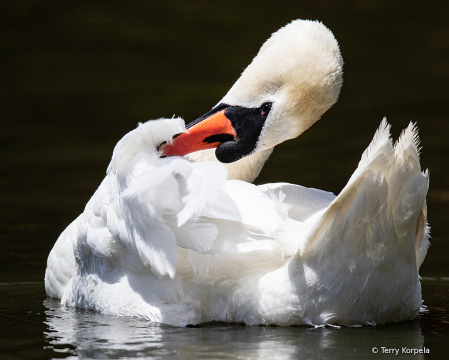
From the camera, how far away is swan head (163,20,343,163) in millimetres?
4469

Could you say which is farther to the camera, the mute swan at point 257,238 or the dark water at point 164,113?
the dark water at point 164,113

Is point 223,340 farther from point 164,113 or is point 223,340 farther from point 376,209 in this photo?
point 164,113

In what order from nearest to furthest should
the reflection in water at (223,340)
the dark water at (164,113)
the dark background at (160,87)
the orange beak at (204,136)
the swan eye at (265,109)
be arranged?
the reflection in water at (223,340)
the dark water at (164,113)
the orange beak at (204,136)
the swan eye at (265,109)
the dark background at (160,87)

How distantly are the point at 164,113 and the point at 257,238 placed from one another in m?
6.99

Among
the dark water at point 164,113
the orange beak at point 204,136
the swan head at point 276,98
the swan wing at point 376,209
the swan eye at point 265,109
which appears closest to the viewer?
the swan wing at point 376,209

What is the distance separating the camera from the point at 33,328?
13.1 ft

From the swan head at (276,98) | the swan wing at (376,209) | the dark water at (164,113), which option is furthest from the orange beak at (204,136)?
the swan wing at (376,209)

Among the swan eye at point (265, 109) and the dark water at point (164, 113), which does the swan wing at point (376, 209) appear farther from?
the swan eye at point (265, 109)

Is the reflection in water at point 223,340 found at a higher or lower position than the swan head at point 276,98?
lower

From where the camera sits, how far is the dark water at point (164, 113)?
370 cm

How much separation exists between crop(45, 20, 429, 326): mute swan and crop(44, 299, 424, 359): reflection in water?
2.9 inches

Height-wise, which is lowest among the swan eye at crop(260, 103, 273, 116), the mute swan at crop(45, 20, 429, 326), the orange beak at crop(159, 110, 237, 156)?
the mute swan at crop(45, 20, 429, 326)

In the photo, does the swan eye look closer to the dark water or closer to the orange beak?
the orange beak

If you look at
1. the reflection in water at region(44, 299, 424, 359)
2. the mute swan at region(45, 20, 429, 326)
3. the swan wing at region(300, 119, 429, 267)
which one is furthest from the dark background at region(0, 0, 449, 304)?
the swan wing at region(300, 119, 429, 267)
